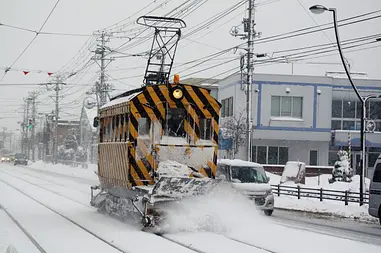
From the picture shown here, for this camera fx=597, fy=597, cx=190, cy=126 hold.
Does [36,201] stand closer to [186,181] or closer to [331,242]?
[186,181]

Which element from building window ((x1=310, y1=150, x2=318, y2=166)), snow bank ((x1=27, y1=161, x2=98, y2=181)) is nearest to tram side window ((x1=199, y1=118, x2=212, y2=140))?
snow bank ((x1=27, y1=161, x2=98, y2=181))

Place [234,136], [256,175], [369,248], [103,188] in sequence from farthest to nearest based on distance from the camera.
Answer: [234,136], [256,175], [103,188], [369,248]

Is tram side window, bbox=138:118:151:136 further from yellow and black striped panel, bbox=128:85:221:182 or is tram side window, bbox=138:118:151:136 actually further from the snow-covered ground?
the snow-covered ground

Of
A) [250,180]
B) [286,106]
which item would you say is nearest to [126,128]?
[250,180]

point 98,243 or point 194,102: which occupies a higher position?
point 194,102

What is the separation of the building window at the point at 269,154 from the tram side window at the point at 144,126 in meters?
36.0

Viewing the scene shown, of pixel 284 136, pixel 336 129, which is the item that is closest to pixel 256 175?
pixel 284 136

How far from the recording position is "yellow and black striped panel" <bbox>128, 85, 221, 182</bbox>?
15234 millimetres

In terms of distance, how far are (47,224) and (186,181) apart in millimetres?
4163

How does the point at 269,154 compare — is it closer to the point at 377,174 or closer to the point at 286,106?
the point at 286,106

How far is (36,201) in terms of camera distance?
23359 mm

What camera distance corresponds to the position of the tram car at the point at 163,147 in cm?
1446

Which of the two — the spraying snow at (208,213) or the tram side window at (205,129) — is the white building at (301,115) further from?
the spraying snow at (208,213)

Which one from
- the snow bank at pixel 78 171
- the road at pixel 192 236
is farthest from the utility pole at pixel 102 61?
the road at pixel 192 236
